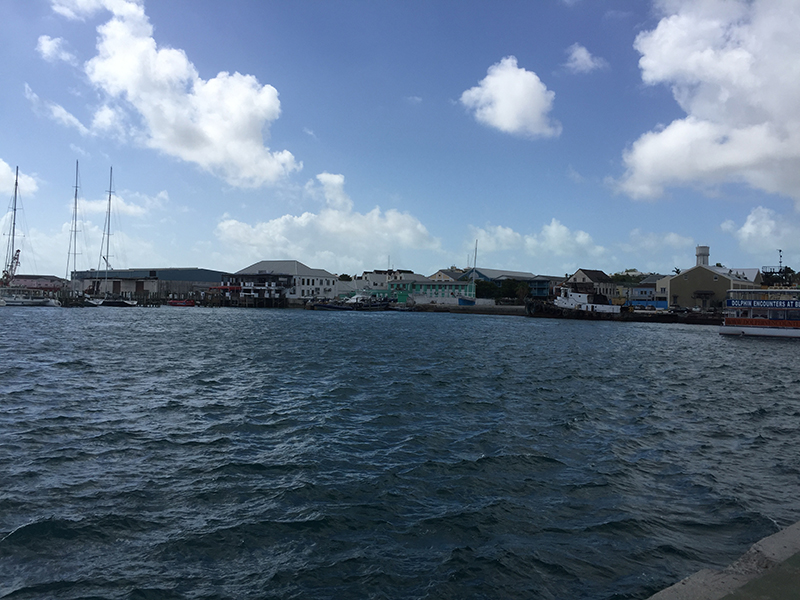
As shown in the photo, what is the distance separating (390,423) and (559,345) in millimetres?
24886

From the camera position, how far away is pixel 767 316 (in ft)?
145

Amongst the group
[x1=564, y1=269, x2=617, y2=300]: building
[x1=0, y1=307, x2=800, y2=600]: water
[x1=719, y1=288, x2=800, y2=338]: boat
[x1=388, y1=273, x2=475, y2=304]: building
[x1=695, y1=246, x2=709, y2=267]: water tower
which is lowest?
[x1=0, y1=307, x2=800, y2=600]: water

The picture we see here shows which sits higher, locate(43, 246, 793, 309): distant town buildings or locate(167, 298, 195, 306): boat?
locate(43, 246, 793, 309): distant town buildings

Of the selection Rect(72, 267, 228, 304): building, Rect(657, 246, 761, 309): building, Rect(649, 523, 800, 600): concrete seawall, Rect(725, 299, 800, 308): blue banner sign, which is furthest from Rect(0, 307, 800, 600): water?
→ Rect(72, 267, 228, 304): building

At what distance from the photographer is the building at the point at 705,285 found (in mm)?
74188

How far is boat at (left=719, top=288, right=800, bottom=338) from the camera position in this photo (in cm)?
4253

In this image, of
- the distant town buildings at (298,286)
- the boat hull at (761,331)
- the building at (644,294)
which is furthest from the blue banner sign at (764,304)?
the distant town buildings at (298,286)

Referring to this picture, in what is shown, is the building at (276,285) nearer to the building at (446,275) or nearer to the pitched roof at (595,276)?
the building at (446,275)

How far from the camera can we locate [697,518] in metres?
6.77

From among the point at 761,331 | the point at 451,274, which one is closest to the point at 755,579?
the point at 761,331

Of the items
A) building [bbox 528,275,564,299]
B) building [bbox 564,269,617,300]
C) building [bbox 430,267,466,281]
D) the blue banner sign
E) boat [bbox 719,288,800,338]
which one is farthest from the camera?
building [bbox 430,267,466,281]

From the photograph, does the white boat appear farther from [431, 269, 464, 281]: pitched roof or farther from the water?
the water

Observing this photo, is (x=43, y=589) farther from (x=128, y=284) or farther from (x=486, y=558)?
(x=128, y=284)

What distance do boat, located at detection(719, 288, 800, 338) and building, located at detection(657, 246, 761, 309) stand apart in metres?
30.1
